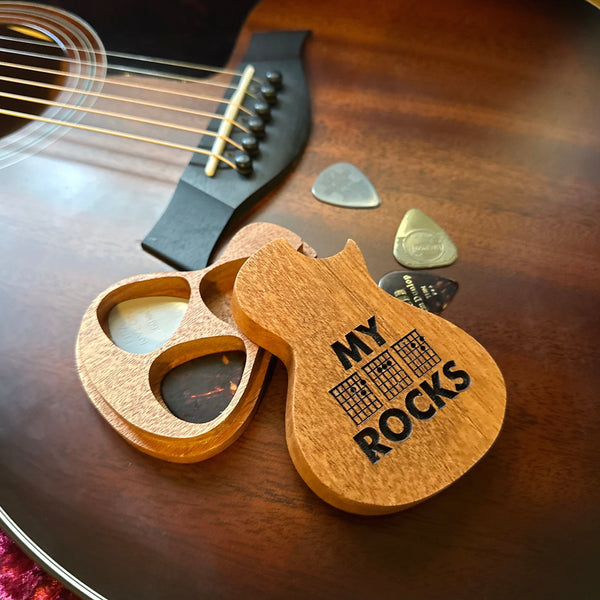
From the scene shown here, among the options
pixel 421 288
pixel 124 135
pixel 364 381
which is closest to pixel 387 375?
pixel 364 381

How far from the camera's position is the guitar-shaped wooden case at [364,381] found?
1.48ft

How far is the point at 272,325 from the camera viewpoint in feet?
1.62

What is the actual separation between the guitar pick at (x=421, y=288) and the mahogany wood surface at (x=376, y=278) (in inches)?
0.6

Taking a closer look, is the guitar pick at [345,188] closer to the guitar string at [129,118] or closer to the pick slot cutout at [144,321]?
the guitar string at [129,118]

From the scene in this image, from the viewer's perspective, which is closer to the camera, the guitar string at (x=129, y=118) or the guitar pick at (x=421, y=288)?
the guitar pick at (x=421, y=288)

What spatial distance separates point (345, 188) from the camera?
0.66m

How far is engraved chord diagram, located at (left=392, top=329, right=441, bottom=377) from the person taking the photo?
19.4 inches

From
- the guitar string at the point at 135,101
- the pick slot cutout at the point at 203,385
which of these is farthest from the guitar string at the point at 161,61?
the pick slot cutout at the point at 203,385

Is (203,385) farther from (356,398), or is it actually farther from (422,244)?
(422,244)

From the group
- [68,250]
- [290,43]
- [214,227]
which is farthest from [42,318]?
[290,43]

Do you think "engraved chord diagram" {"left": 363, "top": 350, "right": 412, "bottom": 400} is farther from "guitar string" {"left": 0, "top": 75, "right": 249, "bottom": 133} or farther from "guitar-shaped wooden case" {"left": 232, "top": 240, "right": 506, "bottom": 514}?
"guitar string" {"left": 0, "top": 75, "right": 249, "bottom": 133}

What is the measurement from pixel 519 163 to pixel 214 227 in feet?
1.30

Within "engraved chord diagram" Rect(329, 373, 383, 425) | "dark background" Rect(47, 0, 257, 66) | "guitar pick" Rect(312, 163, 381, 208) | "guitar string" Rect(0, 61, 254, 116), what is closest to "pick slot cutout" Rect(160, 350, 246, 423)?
"engraved chord diagram" Rect(329, 373, 383, 425)

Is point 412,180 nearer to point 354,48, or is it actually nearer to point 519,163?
point 519,163
